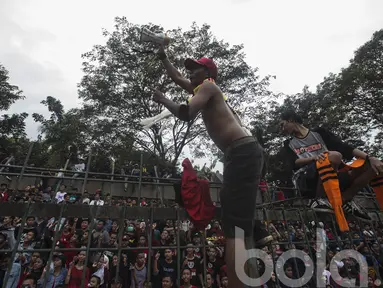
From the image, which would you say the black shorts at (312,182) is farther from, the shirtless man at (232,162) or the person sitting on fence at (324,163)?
the shirtless man at (232,162)

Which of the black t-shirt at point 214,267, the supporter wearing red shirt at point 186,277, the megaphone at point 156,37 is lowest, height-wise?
the supporter wearing red shirt at point 186,277

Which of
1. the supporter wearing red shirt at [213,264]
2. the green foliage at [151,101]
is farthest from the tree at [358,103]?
the supporter wearing red shirt at [213,264]

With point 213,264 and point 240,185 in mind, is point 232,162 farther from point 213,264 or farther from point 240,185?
point 213,264

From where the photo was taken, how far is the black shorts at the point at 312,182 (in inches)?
124

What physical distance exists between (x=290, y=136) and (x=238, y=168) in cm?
182

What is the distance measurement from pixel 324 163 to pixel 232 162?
1.36 metres

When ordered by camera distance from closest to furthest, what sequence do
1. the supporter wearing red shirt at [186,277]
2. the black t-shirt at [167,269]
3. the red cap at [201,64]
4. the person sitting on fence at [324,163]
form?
the red cap at [201,64]
the person sitting on fence at [324,163]
the supporter wearing red shirt at [186,277]
the black t-shirt at [167,269]

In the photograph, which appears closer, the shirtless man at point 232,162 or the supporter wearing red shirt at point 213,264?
the shirtless man at point 232,162

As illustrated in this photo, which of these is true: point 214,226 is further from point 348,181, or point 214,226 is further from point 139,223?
point 348,181

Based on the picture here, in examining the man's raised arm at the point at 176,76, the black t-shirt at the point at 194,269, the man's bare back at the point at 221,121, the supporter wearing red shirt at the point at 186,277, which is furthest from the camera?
the black t-shirt at the point at 194,269

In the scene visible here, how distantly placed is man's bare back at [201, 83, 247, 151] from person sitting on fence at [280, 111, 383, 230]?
1.30m

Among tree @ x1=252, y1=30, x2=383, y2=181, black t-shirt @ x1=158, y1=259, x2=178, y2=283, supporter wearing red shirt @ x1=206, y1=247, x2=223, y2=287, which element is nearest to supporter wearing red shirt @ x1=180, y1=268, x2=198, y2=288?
black t-shirt @ x1=158, y1=259, x2=178, y2=283

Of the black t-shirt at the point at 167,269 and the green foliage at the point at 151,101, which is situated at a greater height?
the green foliage at the point at 151,101

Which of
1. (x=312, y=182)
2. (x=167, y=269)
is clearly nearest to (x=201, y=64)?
(x=312, y=182)
